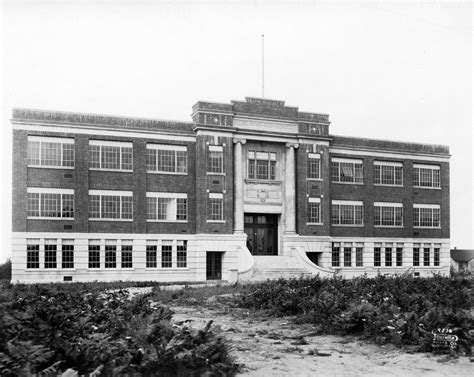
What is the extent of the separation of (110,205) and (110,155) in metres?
3.09

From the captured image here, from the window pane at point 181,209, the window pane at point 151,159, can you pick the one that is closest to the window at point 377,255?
the window pane at point 181,209

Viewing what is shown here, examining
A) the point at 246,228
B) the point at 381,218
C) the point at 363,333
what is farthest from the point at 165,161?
the point at 363,333

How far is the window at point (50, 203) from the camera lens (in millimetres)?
31859

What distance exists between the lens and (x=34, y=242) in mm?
31531

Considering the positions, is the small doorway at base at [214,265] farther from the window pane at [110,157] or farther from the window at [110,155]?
the window pane at [110,157]

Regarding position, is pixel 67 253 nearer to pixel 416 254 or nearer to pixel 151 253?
pixel 151 253

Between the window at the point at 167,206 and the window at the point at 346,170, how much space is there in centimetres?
1153

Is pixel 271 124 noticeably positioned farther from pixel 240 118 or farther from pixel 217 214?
pixel 217 214

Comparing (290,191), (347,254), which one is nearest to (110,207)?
(290,191)

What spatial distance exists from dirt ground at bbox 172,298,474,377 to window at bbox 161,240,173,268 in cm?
2221

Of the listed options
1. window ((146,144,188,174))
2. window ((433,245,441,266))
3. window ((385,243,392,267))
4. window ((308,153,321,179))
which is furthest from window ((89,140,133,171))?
window ((433,245,441,266))

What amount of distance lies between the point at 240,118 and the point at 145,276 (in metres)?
11.9

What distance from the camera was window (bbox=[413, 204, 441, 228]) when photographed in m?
42.3

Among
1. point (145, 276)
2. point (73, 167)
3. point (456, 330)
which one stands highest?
point (73, 167)
